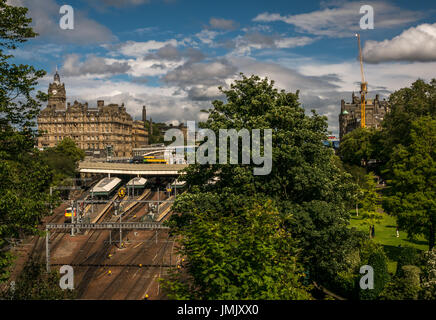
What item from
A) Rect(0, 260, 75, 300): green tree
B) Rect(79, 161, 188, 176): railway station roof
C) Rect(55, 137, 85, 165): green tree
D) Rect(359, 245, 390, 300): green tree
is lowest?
Rect(359, 245, 390, 300): green tree

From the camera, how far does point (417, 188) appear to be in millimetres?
34344

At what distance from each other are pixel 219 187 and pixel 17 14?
55.8 ft

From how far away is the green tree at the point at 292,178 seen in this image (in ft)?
83.3

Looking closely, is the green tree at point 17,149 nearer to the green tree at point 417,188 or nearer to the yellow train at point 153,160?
the green tree at point 417,188

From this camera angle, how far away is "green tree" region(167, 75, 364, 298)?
2539 cm

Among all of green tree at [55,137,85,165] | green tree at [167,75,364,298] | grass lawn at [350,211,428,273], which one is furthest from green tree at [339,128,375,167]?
green tree at [55,137,85,165]

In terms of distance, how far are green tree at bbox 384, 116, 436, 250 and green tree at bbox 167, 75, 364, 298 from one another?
24.7 feet

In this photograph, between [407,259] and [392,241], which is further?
[392,241]

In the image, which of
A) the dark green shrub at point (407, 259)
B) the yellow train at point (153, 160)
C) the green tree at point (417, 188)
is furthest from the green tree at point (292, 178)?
the yellow train at point (153, 160)

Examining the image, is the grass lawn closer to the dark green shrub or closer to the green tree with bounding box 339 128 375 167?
the dark green shrub

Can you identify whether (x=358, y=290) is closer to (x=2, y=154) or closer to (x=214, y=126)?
(x=214, y=126)

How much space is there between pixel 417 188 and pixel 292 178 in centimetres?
1428

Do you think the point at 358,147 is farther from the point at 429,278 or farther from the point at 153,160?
the point at 429,278

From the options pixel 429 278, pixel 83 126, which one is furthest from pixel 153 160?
pixel 429 278
